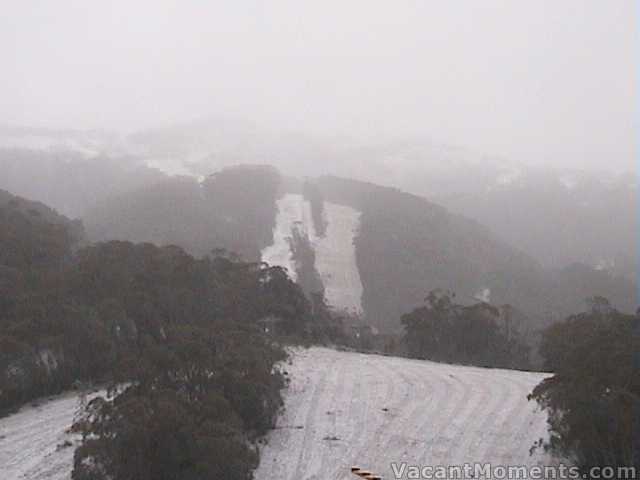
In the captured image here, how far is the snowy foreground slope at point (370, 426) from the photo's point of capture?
16625 millimetres

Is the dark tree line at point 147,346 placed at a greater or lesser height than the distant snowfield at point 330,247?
greater

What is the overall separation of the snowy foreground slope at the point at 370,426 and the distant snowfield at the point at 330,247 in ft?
154

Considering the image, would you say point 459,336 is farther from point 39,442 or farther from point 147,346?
point 39,442

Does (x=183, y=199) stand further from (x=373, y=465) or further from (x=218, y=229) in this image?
(x=373, y=465)

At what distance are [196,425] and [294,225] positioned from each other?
81.2 metres

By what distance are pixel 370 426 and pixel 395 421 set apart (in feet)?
2.94

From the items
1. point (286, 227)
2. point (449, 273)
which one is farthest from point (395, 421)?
point (286, 227)

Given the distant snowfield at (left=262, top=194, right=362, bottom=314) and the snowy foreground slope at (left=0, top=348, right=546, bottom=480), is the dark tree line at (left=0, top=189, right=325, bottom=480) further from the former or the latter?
the distant snowfield at (left=262, top=194, right=362, bottom=314)

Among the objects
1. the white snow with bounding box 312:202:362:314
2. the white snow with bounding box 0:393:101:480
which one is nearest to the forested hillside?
the white snow with bounding box 312:202:362:314

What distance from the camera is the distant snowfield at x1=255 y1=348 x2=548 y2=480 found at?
661 inches

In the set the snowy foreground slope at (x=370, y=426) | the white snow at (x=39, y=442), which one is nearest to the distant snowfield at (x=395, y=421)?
the snowy foreground slope at (x=370, y=426)

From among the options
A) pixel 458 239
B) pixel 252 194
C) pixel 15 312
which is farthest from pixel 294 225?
pixel 15 312

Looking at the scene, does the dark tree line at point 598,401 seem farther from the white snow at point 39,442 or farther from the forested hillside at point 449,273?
the forested hillside at point 449,273

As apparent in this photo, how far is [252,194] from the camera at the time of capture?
10400 centimetres
